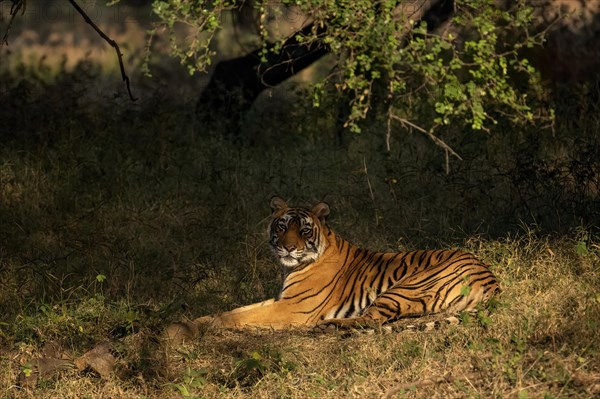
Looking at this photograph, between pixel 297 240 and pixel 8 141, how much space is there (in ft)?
15.0

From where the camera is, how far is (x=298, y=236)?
25.0ft

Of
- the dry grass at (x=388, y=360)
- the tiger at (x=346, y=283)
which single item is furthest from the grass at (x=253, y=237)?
the tiger at (x=346, y=283)

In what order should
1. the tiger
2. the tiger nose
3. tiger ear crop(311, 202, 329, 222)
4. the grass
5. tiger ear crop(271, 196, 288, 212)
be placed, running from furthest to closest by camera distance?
tiger ear crop(271, 196, 288, 212), tiger ear crop(311, 202, 329, 222), the tiger nose, the tiger, the grass

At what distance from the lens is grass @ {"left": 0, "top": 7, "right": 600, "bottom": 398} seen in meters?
6.04

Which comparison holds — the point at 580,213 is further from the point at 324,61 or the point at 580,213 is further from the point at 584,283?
the point at 324,61

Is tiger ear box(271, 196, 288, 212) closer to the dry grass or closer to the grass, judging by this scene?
the grass

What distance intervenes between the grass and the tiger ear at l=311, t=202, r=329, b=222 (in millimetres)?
880

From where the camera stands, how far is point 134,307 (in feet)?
23.7

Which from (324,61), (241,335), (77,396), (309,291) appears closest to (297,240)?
(309,291)

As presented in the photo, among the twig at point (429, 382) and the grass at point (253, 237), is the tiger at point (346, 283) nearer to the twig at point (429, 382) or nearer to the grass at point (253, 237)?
the grass at point (253, 237)

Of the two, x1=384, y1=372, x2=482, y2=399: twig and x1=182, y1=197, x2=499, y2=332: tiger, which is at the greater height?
x1=182, y1=197, x2=499, y2=332: tiger

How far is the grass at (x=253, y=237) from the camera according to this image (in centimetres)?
604

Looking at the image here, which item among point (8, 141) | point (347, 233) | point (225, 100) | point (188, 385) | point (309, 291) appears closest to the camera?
point (188, 385)

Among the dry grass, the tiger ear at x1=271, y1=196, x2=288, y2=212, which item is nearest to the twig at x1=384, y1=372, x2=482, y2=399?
the dry grass
